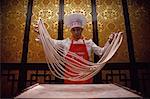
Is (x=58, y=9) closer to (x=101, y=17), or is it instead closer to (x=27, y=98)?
(x=101, y=17)

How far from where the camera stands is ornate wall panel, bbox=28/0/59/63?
316 centimetres

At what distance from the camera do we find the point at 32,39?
10.6 feet

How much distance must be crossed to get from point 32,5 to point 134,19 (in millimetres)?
1590

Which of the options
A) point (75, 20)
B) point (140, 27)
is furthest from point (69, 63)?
point (140, 27)

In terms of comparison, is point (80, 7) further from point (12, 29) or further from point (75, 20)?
point (12, 29)

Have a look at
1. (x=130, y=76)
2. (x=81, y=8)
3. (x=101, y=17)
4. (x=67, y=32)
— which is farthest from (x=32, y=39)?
(x=130, y=76)

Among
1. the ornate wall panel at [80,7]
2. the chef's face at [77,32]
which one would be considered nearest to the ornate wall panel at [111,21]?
the ornate wall panel at [80,7]

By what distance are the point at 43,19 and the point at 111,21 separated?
104 centimetres

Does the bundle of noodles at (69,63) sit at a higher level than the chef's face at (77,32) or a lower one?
lower

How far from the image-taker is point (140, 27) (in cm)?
336

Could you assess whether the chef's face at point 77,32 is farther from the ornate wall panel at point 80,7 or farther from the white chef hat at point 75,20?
the ornate wall panel at point 80,7

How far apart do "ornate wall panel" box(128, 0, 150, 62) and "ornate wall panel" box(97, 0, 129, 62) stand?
175 millimetres

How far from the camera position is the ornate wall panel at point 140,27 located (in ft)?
10.7

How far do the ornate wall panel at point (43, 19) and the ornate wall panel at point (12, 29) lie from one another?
16 cm
